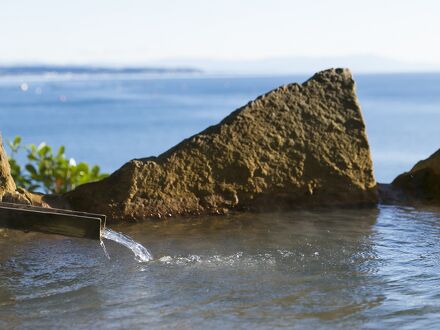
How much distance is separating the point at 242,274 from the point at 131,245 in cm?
113

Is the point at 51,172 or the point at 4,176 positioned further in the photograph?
the point at 51,172

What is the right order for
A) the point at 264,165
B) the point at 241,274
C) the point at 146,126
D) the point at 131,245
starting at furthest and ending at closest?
the point at 146,126, the point at 264,165, the point at 131,245, the point at 241,274

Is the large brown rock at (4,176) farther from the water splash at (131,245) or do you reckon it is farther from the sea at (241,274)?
the water splash at (131,245)

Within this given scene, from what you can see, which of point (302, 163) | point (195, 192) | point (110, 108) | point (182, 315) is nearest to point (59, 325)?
point (182, 315)

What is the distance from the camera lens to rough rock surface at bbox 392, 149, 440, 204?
29.9ft

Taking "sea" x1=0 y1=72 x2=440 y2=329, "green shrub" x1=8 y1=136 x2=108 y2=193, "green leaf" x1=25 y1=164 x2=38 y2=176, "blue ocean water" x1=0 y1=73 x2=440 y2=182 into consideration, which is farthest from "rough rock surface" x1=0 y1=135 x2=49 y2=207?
"blue ocean water" x1=0 y1=73 x2=440 y2=182

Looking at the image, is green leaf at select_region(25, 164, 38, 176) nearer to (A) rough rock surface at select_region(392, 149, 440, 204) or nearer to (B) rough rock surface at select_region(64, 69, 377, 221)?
(B) rough rock surface at select_region(64, 69, 377, 221)

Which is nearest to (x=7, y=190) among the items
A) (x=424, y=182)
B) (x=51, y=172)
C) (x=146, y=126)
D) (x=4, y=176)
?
(x=4, y=176)

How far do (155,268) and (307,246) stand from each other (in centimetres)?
130

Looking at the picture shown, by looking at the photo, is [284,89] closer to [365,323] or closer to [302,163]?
[302,163]

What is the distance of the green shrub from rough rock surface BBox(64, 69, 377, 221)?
3204mm

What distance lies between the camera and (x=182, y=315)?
554 centimetres

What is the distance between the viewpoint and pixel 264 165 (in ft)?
27.9

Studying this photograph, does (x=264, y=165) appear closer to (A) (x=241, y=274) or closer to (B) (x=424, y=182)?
(B) (x=424, y=182)
